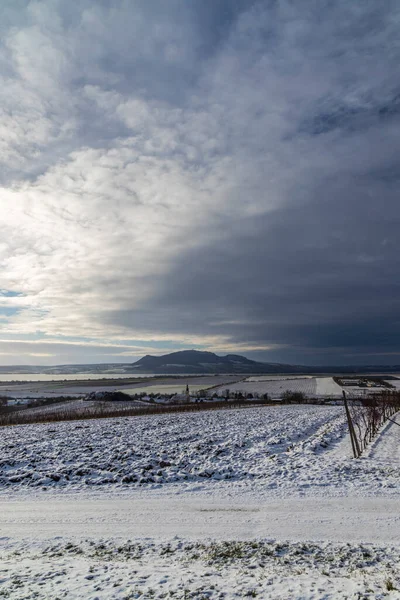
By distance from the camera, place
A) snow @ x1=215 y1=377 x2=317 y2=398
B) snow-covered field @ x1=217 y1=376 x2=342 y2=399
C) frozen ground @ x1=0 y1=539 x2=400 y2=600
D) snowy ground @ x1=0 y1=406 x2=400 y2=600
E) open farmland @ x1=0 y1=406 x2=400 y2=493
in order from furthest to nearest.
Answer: snow @ x1=215 y1=377 x2=317 y2=398, snow-covered field @ x1=217 y1=376 x2=342 y2=399, open farmland @ x1=0 y1=406 x2=400 y2=493, snowy ground @ x1=0 y1=406 x2=400 y2=600, frozen ground @ x1=0 y1=539 x2=400 y2=600

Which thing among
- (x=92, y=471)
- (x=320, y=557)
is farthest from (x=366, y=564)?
(x=92, y=471)

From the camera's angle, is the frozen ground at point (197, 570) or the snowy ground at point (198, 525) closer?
the frozen ground at point (197, 570)

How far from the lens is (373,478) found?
47.1 ft

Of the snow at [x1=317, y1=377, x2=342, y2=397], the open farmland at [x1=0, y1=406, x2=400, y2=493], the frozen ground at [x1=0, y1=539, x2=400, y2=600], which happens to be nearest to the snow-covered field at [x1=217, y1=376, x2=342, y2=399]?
the snow at [x1=317, y1=377, x2=342, y2=397]

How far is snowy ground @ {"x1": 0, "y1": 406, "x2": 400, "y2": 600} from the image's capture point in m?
7.11

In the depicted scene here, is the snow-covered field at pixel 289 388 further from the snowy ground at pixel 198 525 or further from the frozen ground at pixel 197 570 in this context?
the frozen ground at pixel 197 570

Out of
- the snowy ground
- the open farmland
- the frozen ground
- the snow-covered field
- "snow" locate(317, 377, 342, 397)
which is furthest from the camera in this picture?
the snow-covered field

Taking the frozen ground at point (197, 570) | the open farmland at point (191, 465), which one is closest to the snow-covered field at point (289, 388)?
the open farmland at point (191, 465)

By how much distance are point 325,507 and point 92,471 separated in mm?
9688

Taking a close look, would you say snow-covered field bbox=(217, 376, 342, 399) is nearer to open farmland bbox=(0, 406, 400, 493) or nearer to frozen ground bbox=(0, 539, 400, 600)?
open farmland bbox=(0, 406, 400, 493)

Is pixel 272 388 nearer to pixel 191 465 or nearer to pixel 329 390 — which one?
pixel 329 390

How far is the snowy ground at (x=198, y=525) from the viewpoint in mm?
7109

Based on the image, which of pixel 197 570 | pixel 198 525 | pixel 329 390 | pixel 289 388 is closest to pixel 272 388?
pixel 289 388

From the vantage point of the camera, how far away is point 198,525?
10.3m
